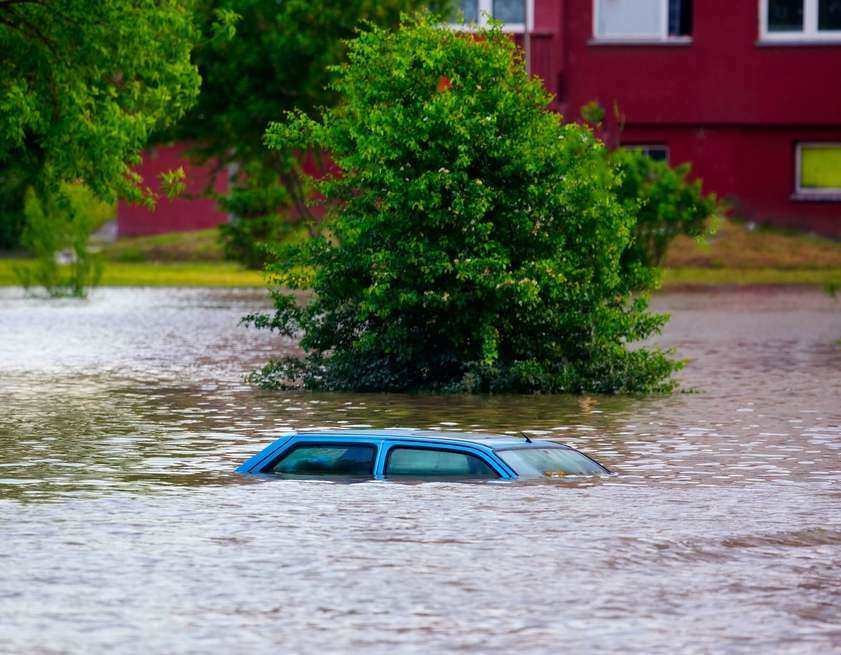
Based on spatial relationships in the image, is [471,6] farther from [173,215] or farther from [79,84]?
[79,84]

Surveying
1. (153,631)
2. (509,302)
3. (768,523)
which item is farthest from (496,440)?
(509,302)

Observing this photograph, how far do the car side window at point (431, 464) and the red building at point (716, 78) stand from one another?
3511 cm

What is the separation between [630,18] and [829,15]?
179 inches

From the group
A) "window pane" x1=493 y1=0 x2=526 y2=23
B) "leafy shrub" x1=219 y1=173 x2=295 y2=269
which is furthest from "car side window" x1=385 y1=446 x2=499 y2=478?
"leafy shrub" x1=219 y1=173 x2=295 y2=269

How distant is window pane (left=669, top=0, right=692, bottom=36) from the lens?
51.2 metres

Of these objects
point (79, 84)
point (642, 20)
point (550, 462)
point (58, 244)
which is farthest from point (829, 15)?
point (550, 462)

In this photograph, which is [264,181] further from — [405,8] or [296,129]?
[296,129]

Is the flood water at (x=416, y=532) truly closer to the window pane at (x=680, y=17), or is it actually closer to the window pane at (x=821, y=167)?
the window pane at (x=680, y=17)

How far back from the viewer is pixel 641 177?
4762 centimetres

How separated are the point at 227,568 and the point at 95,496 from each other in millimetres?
3328

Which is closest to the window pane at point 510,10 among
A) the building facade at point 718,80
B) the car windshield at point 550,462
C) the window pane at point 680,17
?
the building facade at point 718,80

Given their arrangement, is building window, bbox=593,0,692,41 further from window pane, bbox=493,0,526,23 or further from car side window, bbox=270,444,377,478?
car side window, bbox=270,444,377,478

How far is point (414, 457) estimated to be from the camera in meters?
15.9

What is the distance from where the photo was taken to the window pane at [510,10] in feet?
168
